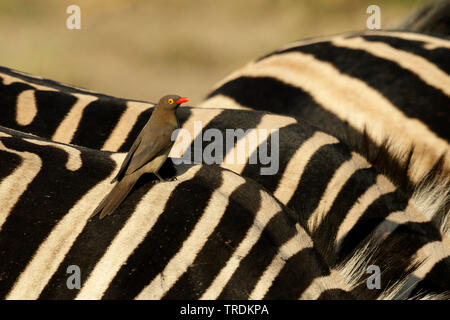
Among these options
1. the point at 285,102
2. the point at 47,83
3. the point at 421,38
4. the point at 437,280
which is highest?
the point at 421,38

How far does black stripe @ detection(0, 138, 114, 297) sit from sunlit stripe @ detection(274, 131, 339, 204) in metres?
0.58

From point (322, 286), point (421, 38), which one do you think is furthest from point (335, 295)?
point (421, 38)

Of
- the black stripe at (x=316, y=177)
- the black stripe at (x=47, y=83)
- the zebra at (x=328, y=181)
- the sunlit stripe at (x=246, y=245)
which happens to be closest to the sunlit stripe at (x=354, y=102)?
the zebra at (x=328, y=181)

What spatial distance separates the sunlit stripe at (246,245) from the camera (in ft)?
4.59

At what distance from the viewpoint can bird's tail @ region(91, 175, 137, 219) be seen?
4.74 ft

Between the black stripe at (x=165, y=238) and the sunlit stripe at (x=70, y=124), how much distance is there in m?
0.71

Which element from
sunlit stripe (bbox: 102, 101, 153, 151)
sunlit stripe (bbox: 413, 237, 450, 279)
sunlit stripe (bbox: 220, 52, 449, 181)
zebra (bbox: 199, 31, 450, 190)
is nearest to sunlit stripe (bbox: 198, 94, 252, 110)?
zebra (bbox: 199, 31, 450, 190)

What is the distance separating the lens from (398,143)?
97.3 inches

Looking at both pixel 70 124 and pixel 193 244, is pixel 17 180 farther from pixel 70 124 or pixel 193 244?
pixel 70 124

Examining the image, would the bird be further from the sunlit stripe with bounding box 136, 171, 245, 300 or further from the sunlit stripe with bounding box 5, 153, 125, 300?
the sunlit stripe with bounding box 136, 171, 245, 300

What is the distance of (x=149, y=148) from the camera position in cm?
155

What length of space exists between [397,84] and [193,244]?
1475mm
